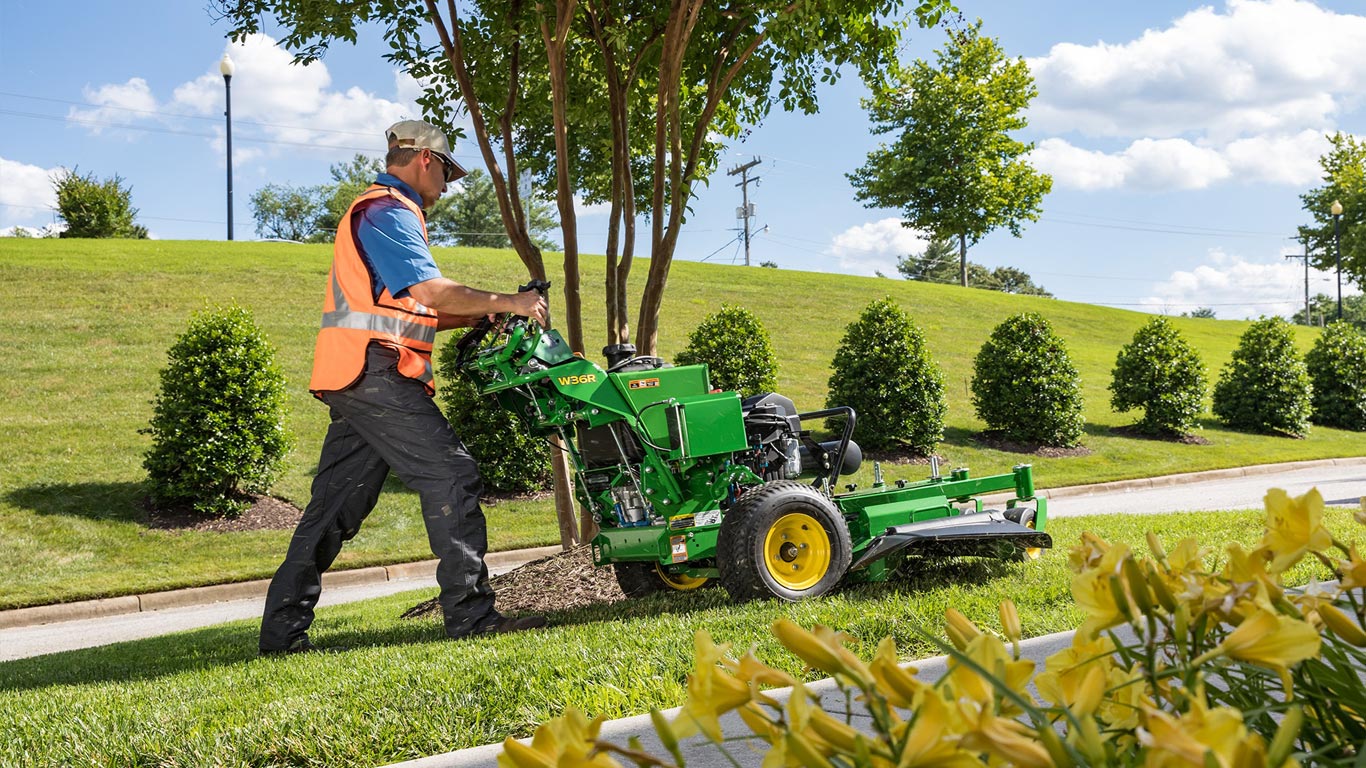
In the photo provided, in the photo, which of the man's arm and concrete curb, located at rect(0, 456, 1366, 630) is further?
concrete curb, located at rect(0, 456, 1366, 630)

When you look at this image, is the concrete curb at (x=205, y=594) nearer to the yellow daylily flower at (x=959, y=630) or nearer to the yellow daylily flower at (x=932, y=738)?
the yellow daylily flower at (x=959, y=630)

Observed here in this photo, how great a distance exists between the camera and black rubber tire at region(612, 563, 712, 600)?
20.1ft

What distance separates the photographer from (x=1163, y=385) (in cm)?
1919

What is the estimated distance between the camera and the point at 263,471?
12703 mm

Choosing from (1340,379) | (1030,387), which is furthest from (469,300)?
(1340,379)

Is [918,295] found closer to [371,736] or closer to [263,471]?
[263,471]

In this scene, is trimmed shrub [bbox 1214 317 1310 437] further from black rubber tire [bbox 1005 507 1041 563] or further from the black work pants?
the black work pants

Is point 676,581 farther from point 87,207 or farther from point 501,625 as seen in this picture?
point 87,207

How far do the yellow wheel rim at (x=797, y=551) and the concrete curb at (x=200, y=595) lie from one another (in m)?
6.24

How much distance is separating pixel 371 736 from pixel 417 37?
5.83m

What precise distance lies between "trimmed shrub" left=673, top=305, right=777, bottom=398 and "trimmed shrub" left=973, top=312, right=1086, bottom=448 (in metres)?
4.33

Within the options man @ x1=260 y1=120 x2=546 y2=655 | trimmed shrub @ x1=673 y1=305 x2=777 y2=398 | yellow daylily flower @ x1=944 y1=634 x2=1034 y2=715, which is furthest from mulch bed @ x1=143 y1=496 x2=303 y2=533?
yellow daylily flower @ x1=944 y1=634 x2=1034 y2=715

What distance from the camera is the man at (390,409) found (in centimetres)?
477

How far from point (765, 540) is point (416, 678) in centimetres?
196
